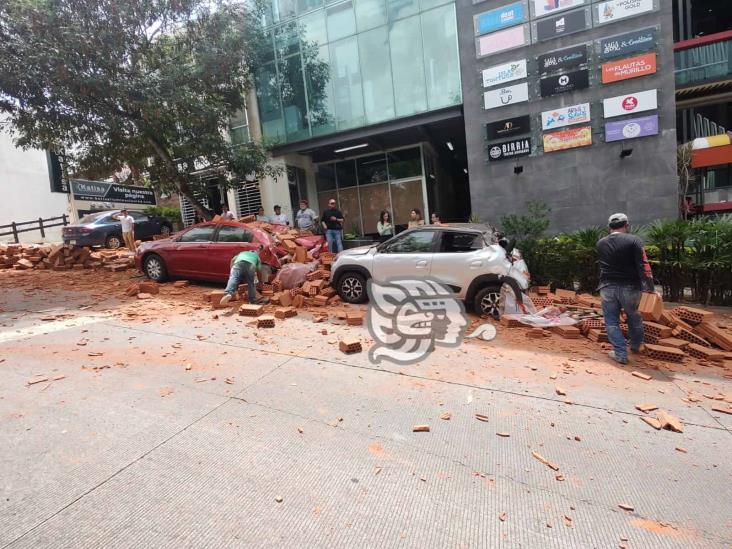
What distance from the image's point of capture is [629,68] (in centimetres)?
1109

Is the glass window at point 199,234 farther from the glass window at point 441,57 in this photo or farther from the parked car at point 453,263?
the glass window at point 441,57

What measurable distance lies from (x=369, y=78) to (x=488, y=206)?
230 inches

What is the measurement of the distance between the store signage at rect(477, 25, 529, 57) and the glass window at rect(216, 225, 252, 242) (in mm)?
9301

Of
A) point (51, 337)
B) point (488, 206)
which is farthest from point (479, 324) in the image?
point (488, 206)

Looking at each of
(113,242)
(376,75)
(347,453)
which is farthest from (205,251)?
(376,75)

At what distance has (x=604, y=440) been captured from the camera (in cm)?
312

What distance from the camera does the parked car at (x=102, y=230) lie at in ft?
41.8

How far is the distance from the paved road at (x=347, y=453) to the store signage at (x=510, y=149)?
30.3 ft

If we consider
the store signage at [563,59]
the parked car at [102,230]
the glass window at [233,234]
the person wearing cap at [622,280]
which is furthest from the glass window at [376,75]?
the person wearing cap at [622,280]

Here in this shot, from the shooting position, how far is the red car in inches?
Result: 327

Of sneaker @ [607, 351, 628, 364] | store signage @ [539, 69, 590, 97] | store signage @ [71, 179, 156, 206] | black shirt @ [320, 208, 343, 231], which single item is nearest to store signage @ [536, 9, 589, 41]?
store signage @ [539, 69, 590, 97]

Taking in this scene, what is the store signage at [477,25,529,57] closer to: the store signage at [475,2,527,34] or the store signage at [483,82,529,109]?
the store signage at [475,2,527,34]

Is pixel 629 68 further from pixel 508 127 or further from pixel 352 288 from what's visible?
pixel 352 288

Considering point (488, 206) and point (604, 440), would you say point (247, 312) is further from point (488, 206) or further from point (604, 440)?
point (488, 206)
